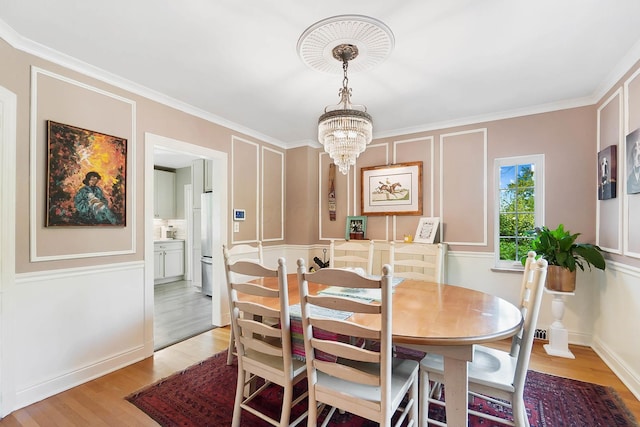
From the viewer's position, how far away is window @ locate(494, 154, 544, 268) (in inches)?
127

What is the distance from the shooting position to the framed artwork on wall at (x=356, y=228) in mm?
4141

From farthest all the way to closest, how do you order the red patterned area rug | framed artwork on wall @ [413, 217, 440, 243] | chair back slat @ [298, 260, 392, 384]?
framed artwork on wall @ [413, 217, 440, 243]
the red patterned area rug
chair back slat @ [298, 260, 392, 384]

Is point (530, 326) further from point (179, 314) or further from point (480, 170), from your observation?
point (179, 314)

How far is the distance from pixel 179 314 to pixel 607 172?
493cm

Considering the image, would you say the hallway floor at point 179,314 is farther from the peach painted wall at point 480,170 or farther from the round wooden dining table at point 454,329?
the peach painted wall at point 480,170

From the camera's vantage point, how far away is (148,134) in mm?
2781

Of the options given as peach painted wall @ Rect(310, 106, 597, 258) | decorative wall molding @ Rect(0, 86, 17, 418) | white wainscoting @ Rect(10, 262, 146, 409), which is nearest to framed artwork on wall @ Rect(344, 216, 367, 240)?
peach painted wall @ Rect(310, 106, 597, 258)

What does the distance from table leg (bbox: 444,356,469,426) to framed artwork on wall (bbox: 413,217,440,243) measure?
2.32 meters

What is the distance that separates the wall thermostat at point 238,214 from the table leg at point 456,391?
2.95m

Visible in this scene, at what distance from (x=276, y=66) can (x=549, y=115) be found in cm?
288

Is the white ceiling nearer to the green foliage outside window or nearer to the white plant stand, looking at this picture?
the green foliage outside window

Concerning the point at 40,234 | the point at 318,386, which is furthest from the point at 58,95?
the point at 318,386

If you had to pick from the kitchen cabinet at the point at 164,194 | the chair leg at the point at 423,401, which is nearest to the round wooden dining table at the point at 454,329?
the chair leg at the point at 423,401

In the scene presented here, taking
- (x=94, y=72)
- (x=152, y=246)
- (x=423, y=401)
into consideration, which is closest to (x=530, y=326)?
(x=423, y=401)
